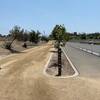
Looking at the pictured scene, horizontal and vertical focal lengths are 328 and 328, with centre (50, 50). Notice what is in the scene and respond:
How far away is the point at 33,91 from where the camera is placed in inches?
514

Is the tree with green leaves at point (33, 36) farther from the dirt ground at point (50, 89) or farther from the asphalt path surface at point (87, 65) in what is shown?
the dirt ground at point (50, 89)

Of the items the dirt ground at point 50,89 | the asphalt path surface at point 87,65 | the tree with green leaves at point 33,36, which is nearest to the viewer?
the dirt ground at point 50,89

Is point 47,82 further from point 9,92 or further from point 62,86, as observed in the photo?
point 9,92

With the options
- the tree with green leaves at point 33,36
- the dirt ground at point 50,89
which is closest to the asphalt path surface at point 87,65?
the dirt ground at point 50,89

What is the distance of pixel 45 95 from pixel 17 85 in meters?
2.91

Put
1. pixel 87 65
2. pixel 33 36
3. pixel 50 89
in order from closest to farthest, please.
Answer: pixel 50 89, pixel 87 65, pixel 33 36

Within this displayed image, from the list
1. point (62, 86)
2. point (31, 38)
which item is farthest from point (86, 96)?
point (31, 38)

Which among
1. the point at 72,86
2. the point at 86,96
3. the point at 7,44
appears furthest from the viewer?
the point at 7,44

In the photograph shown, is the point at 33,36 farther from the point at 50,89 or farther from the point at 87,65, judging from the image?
the point at 50,89

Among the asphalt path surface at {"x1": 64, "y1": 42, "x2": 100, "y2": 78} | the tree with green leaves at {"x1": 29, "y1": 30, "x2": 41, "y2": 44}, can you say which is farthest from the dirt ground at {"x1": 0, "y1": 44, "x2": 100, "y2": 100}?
the tree with green leaves at {"x1": 29, "y1": 30, "x2": 41, "y2": 44}

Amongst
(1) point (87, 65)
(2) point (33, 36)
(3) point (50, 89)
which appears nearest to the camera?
(3) point (50, 89)

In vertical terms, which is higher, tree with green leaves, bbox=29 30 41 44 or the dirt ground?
the dirt ground

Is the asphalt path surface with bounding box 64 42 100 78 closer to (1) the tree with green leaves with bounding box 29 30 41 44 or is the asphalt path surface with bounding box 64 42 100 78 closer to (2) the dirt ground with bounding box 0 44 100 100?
(2) the dirt ground with bounding box 0 44 100 100

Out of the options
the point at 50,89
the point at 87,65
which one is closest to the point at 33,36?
the point at 87,65
